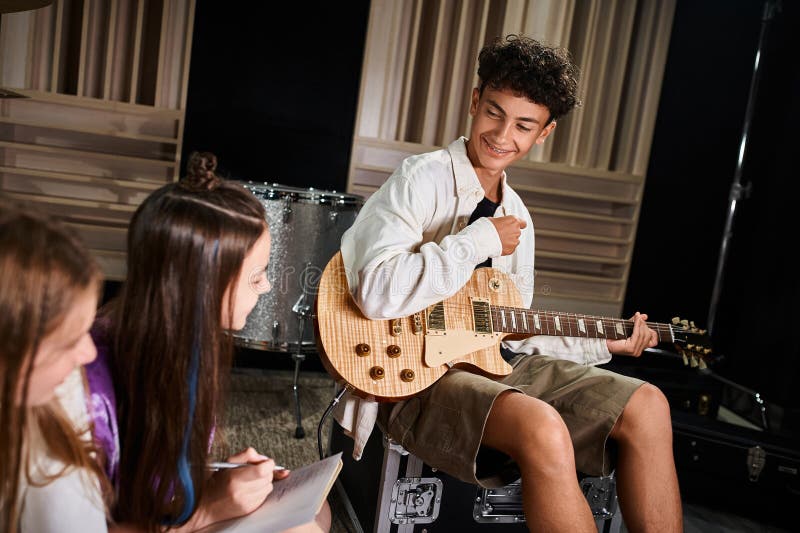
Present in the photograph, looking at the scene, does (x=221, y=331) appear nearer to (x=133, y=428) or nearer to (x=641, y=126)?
(x=133, y=428)

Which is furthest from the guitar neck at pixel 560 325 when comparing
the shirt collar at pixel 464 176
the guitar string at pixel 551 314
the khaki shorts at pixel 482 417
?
the shirt collar at pixel 464 176

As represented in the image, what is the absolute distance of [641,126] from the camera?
Answer: 4203 mm

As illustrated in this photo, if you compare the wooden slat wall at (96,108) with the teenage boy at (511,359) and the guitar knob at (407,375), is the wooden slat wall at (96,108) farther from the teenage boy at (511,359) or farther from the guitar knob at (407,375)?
the guitar knob at (407,375)

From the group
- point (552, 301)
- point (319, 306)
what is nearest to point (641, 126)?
point (552, 301)

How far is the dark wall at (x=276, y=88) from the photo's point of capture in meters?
3.50

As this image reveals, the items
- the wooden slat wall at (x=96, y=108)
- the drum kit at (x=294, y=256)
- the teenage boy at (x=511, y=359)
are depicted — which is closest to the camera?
the teenage boy at (x=511, y=359)

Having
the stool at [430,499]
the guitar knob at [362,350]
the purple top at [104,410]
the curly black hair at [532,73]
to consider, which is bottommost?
the stool at [430,499]

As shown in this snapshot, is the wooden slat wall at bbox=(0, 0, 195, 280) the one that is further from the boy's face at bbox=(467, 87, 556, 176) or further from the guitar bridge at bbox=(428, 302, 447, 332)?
the guitar bridge at bbox=(428, 302, 447, 332)

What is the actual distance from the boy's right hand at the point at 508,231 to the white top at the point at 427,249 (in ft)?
0.10

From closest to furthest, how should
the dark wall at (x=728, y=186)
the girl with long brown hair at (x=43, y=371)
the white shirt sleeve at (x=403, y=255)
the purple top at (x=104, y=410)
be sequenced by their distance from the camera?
the girl with long brown hair at (x=43, y=371) → the purple top at (x=104, y=410) → the white shirt sleeve at (x=403, y=255) → the dark wall at (x=728, y=186)

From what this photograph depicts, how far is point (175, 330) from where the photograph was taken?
3.75ft

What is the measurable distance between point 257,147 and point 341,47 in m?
0.64

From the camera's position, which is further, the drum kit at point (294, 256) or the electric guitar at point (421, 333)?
the drum kit at point (294, 256)

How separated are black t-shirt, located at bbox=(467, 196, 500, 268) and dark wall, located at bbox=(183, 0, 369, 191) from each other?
1.62 meters
